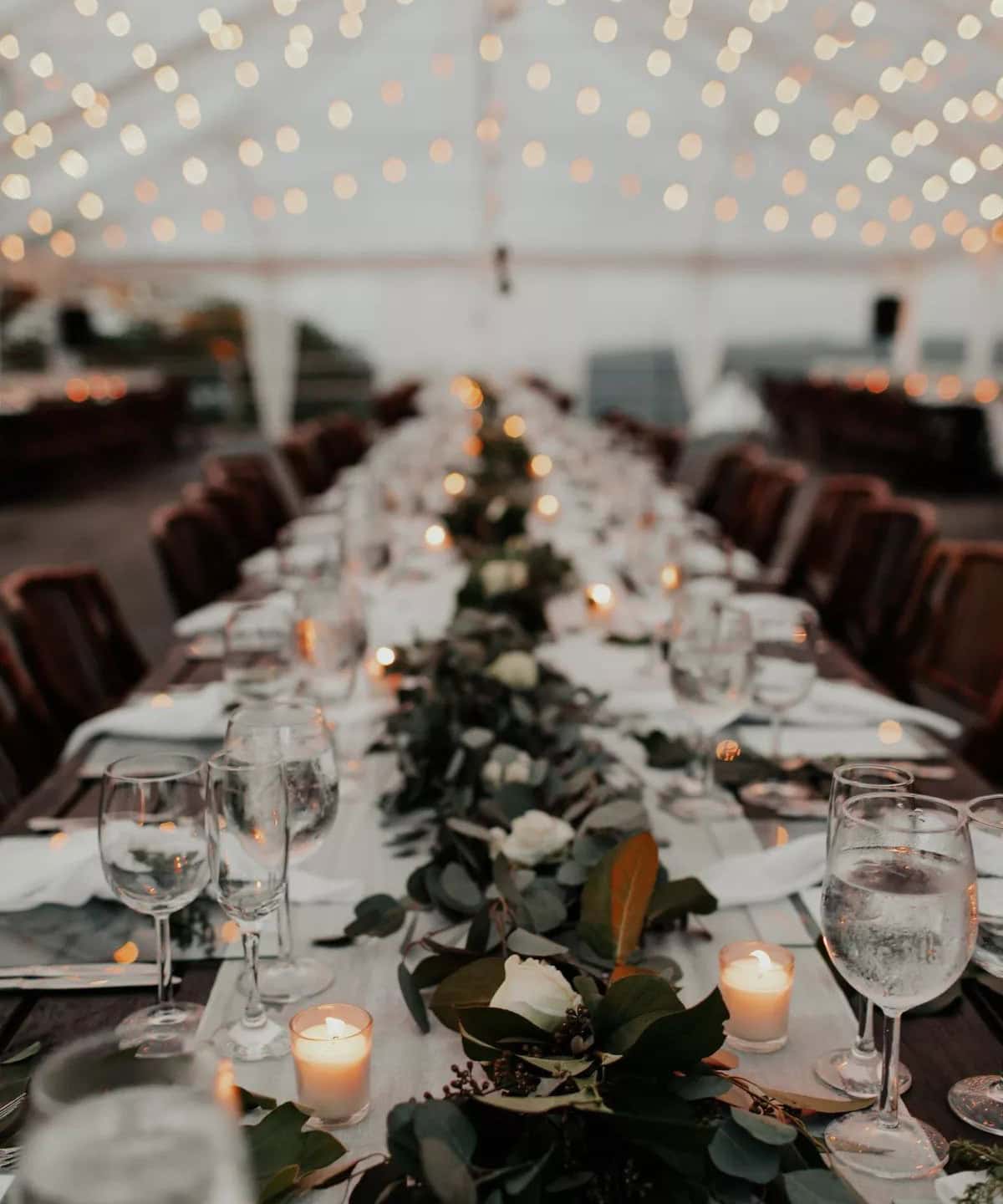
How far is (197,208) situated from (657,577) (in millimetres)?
12722

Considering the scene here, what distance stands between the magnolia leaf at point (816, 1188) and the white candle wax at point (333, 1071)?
0.30 meters

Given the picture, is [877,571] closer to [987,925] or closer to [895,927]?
[987,925]

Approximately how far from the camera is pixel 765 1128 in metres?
0.76

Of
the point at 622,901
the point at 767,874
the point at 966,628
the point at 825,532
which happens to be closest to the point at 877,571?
the point at 825,532

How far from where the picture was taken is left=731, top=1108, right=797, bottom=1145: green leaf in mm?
754

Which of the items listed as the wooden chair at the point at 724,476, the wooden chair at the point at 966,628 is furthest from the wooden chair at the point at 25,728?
the wooden chair at the point at 724,476

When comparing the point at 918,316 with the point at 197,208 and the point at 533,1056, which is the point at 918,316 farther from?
the point at 533,1056

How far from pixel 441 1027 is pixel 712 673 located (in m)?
0.59

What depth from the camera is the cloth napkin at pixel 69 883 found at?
4.26ft

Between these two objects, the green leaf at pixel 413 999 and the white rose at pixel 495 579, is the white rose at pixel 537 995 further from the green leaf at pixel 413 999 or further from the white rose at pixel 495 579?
the white rose at pixel 495 579

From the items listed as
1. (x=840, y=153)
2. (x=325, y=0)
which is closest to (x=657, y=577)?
(x=325, y=0)

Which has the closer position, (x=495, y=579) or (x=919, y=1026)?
(x=919, y=1026)

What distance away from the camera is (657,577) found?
271 centimetres

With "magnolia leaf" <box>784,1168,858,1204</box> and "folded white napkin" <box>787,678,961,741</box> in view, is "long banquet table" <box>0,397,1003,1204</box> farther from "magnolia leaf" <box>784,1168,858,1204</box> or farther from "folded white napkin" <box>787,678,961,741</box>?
"folded white napkin" <box>787,678,961,741</box>
